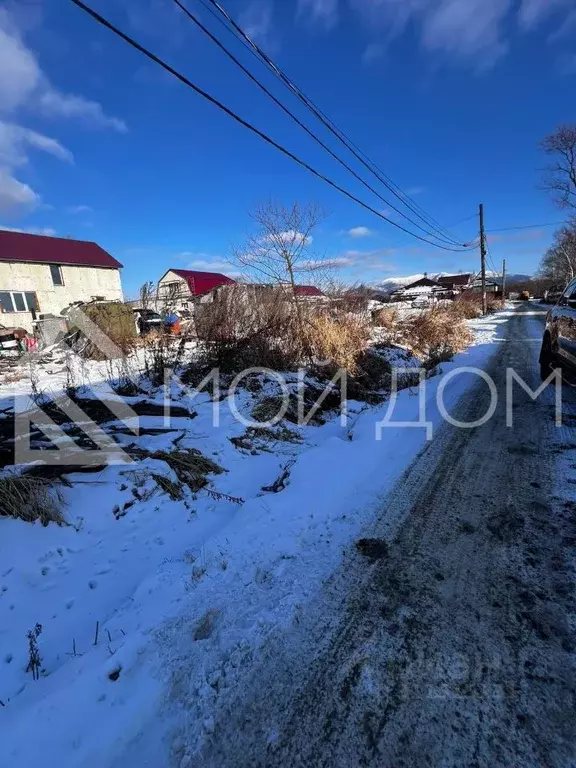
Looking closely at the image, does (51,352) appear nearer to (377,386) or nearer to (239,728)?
(377,386)

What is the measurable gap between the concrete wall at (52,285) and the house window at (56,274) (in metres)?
0.18

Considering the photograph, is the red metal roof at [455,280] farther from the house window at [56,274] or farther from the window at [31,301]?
the window at [31,301]

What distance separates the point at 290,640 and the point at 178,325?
1016cm

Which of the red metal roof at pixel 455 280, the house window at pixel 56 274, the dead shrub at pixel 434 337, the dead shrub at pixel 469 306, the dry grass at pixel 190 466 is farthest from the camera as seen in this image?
the red metal roof at pixel 455 280

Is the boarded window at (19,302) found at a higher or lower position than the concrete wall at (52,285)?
lower

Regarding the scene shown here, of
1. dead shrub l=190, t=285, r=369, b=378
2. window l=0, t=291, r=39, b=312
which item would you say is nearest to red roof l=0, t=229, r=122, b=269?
window l=0, t=291, r=39, b=312

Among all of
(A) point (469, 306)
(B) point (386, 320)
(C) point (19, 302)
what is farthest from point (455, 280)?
(C) point (19, 302)

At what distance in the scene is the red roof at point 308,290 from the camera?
37.3 feet

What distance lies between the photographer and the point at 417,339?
1250 centimetres

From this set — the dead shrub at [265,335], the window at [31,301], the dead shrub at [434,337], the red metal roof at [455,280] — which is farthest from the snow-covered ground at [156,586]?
the red metal roof at [455,280]

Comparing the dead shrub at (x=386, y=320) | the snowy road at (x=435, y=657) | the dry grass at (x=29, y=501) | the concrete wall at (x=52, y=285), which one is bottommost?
the snowy road at (x=435, y=657)

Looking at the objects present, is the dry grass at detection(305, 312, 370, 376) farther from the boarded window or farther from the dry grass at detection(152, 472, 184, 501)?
the boarded window

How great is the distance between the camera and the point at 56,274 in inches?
902

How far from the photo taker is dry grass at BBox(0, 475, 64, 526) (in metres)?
3.04
